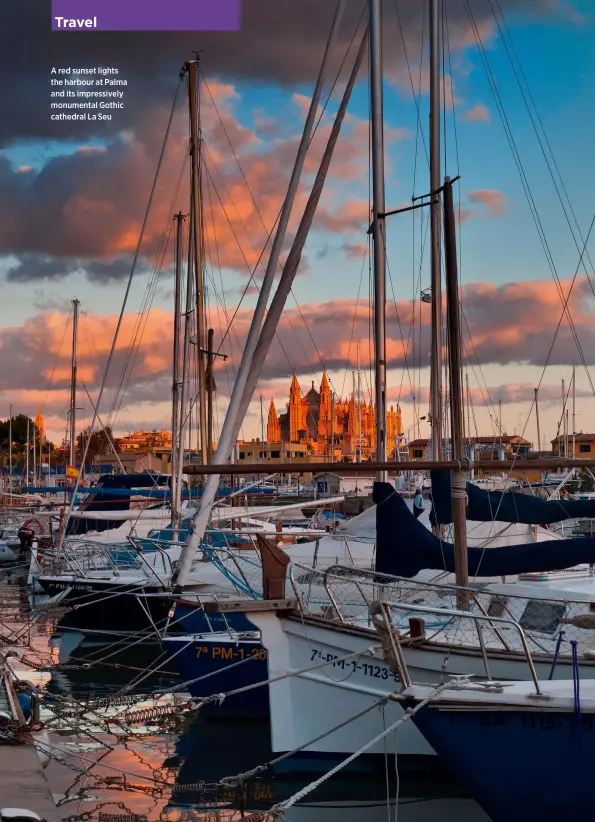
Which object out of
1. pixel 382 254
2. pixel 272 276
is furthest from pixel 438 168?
pixel 272 276

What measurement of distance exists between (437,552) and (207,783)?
392cm

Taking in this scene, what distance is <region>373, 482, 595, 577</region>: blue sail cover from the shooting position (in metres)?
12.3

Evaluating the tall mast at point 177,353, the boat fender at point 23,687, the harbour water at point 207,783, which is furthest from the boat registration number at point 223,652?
the tall mast at point 177,353

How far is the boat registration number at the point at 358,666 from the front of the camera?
1205 cm

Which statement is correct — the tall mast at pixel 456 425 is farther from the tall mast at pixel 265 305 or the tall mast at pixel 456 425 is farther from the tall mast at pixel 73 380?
the tall mast at pixel 73 380

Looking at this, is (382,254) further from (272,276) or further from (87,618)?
(87,618)

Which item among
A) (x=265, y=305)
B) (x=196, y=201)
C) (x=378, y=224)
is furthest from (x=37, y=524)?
(x=265, y=305)

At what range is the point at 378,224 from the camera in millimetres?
16547

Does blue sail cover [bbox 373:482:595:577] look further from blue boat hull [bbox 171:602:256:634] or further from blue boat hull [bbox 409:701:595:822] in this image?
blue boat hull [bbox 171:602:256:634]

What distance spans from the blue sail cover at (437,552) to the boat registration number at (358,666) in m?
1.29

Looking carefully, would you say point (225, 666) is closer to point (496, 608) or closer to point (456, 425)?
point (496, 608)

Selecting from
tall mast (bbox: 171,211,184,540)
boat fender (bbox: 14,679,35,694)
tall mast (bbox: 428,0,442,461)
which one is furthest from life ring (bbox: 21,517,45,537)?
boat fender (bbox: 14,679,35,694)

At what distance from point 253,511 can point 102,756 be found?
36.5 ft

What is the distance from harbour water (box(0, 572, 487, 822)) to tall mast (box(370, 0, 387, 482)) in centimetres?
440
